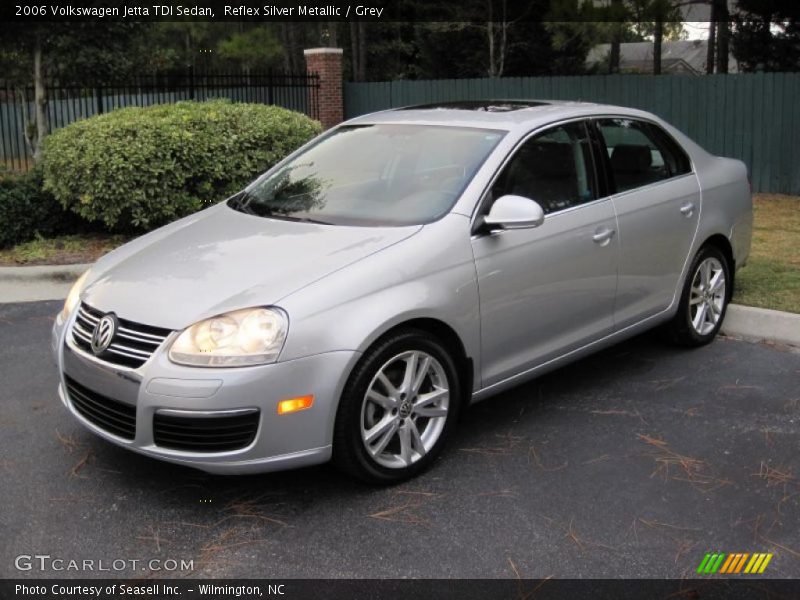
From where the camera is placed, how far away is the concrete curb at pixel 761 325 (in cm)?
610

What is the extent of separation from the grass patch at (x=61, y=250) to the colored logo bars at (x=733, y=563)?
6.69 m

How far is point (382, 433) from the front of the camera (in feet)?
12.8

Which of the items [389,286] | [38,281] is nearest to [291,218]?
[389,286]

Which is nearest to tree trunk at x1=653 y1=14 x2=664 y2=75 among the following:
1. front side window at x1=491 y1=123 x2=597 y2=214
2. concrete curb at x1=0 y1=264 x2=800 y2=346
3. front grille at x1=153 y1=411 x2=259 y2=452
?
concrete curb at x1=0 y1=264 x2=800 y2=346

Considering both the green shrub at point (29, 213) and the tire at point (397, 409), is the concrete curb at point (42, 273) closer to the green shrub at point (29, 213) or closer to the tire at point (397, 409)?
the green shrub at point (29, 213)

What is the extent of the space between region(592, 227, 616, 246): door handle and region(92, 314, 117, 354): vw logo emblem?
2476 mm

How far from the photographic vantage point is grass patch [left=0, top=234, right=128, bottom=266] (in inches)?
339

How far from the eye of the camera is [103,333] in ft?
12.5

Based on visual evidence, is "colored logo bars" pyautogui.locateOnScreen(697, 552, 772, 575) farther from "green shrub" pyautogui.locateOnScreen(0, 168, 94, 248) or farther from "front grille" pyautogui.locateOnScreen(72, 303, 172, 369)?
"green shrub" pyautogui.locateOnScreen(0, 168, 94, 248)

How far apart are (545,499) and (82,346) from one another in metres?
2.10
